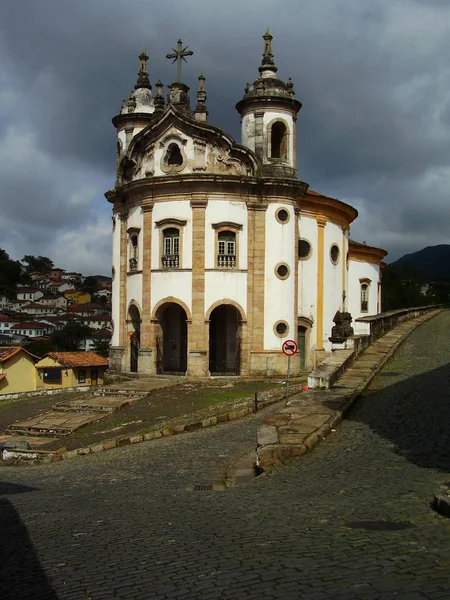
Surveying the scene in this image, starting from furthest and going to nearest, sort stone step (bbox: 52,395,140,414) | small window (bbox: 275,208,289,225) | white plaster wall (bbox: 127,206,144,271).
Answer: white plaster wall (bbox: 127,206,144,271), small window (bbox: 275,208,289,225), stone step (bbox: 52,395,140,414)

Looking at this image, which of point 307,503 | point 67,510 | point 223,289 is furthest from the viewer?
point 223,289

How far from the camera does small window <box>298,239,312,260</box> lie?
30.9 m

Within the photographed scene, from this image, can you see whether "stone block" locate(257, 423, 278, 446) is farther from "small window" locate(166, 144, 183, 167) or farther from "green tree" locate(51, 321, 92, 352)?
"green tree" locate(51, 321, 92, 352)

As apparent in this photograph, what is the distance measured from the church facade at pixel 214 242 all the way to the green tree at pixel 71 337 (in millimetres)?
70887

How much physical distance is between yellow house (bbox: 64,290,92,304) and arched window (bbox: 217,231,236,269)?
142 meters

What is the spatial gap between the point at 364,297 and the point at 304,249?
37.0 ft

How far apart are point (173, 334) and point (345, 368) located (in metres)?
13.0

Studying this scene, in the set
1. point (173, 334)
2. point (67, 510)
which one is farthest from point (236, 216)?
point (67, 510)

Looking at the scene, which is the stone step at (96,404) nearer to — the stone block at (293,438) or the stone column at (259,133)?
the stone block at (293,438)

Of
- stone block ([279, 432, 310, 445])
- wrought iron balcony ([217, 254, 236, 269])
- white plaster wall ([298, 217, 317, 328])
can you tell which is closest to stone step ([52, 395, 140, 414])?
wrought iron balcony ([217, 254, 236, 269])

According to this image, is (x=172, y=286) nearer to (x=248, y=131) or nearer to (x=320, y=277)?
(x=320, y=277)

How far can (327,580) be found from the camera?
5.35 m

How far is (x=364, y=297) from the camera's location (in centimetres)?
4116

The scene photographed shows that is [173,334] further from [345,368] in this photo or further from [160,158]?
[345,368]
